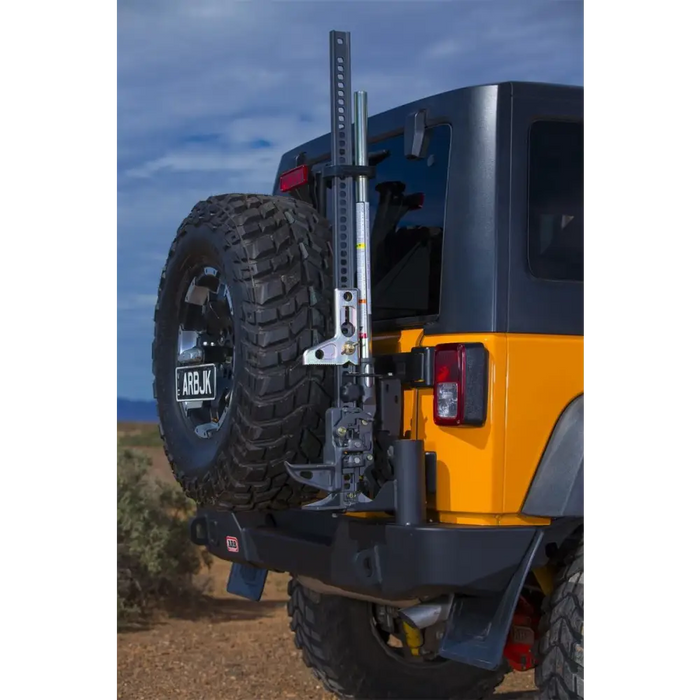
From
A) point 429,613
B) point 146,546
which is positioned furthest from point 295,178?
point 146,546

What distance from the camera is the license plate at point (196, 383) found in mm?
3900

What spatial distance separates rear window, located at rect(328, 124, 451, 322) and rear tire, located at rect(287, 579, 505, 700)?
158cm

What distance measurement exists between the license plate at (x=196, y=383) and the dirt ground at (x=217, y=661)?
2.59 m

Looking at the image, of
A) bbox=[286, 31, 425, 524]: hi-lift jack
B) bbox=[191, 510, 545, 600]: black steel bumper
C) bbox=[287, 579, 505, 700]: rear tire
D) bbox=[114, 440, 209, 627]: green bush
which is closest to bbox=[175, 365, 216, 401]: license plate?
bbox=[286, 31, 425, 524]: hi-lift jack

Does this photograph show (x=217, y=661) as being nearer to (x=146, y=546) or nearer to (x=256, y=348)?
(x=146, y=546)

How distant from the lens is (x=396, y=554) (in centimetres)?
Result: 350

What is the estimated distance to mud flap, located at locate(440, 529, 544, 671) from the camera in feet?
11.4

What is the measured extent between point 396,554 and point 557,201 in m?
1.35

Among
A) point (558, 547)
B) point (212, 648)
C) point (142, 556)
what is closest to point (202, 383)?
point (558, 547)

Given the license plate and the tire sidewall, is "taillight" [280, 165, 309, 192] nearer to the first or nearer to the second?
the tire sidewall
